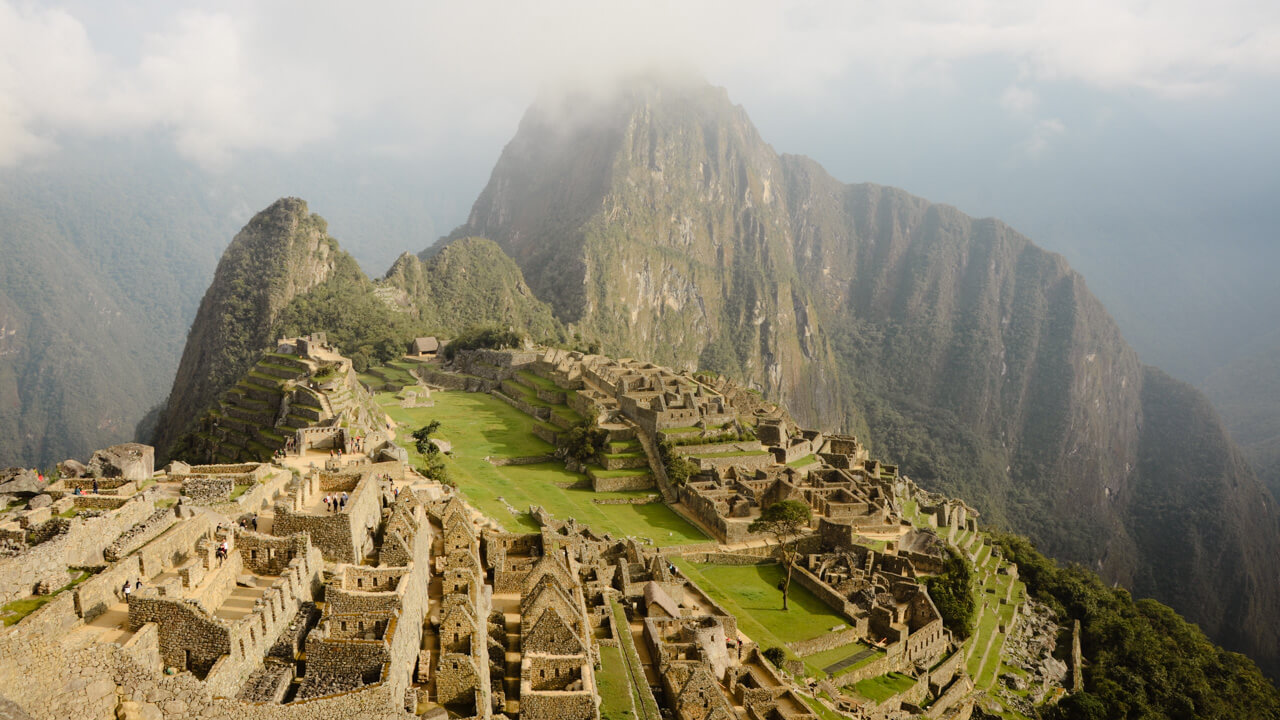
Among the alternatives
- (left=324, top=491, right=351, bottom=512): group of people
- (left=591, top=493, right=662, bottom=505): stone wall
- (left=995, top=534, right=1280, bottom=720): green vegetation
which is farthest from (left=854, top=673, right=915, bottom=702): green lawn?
(left=324, top=491, right=351, bottom=512): group of people

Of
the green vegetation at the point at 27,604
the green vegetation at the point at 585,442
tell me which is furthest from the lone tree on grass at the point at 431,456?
the green vegetation at the point at 27,604

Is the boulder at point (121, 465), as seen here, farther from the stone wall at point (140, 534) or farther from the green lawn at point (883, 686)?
the green lawn at point (883, 686)

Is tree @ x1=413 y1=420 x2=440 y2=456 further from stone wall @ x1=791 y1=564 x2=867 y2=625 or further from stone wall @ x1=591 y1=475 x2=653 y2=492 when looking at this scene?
stone wall @ x1=791 y1=564 x2=867 y2=625

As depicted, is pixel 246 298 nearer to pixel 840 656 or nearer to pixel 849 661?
pixel 840 656

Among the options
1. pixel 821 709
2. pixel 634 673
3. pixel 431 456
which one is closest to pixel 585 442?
pixel 431 456

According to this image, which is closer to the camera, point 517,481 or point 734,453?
point 517,481
